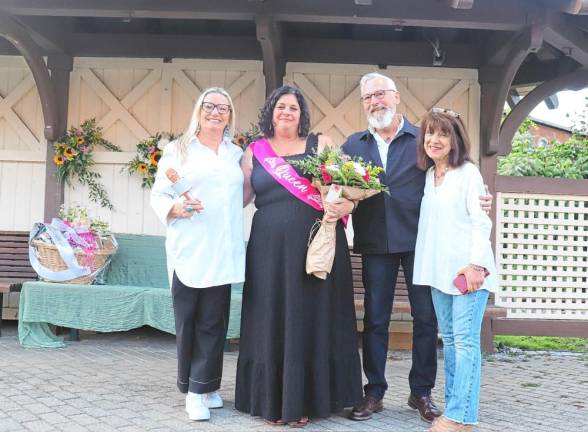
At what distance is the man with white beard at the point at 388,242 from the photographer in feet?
10.5

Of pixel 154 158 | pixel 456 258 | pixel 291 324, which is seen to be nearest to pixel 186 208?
pixel 291 324

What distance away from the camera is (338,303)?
3178mm

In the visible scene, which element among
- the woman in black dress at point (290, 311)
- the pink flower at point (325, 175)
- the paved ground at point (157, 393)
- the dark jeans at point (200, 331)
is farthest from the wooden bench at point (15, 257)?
the pink flower at point (325, 175)

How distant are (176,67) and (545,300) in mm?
4424

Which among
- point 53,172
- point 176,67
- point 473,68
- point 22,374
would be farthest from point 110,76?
point 473,68

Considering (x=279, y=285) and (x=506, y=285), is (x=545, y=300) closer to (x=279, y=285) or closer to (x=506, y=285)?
(x=506, y=285)

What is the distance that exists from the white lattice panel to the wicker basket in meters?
3.81

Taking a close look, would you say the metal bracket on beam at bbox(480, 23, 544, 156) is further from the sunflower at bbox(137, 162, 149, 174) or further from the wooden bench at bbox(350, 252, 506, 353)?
the sunflower at bbox(137, 162, 149, 174)

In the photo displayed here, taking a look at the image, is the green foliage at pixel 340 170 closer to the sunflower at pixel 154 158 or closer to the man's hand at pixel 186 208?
the man's hand at pixel 186 208

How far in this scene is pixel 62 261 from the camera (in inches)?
200

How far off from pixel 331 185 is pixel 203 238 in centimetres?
75

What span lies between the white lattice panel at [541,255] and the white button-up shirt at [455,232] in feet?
9.97

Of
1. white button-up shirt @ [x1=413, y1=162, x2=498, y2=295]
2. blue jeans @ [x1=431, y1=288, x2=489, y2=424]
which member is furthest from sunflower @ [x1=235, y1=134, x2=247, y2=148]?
blue jeans @ [x1=431, y1=288, x2=489, y2=424]

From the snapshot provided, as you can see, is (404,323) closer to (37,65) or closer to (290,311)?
(290,311)
